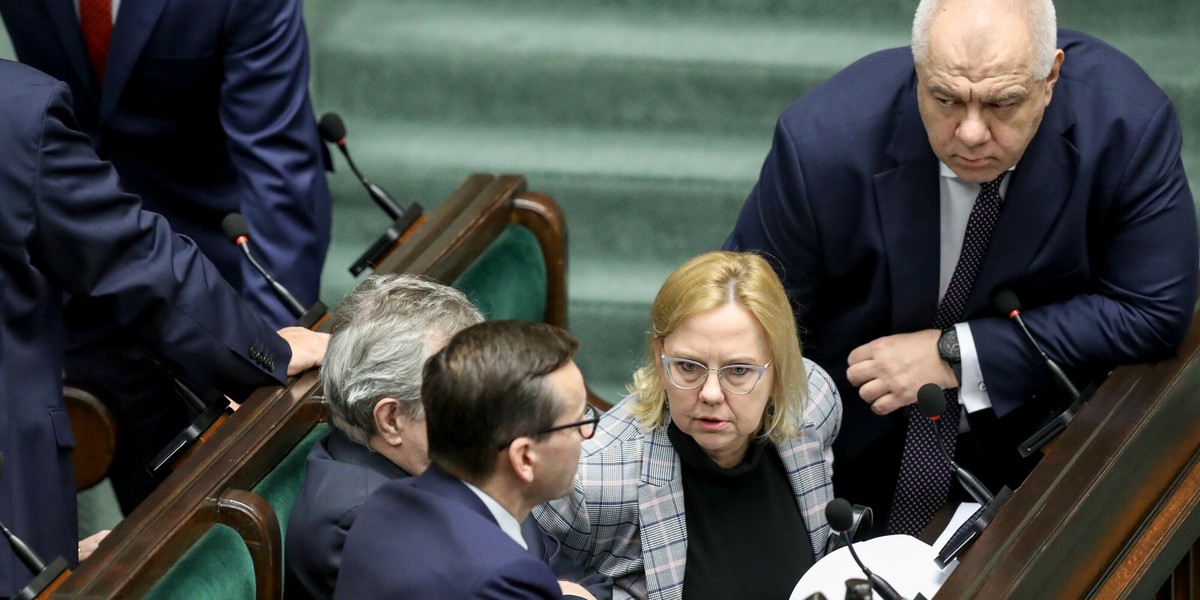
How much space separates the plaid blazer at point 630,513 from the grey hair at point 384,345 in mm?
270

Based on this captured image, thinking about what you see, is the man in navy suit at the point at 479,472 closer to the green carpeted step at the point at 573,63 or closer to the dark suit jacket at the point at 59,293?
the dark suit jacket at the point at 59,293

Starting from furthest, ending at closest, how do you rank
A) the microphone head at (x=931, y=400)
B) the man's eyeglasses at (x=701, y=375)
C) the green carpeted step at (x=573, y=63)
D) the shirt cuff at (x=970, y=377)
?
1. the green carpeted step at (x=573, y=63)
2. the shirt cuff at (x=970, y=377)
3. the man's eyeglasses at (x=701, y=375)
4. the microphone head at (x=931, y=400)

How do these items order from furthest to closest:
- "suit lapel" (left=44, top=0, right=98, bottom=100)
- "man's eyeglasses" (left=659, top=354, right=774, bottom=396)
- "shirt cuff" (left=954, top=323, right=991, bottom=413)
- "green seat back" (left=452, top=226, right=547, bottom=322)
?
1. "green seat back" (left=452, top=226, right=547, bottom=322)
2. "suit lapel" (left=44, top=0, right=98, bottom=100)
3. "shirt cuff" (left=954, top=323, right=991, bottom=413)
4. "man's eyeglasses" (left=659, top=354, right=774, bottom=396)

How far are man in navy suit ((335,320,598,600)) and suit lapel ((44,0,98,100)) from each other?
51.3 inches

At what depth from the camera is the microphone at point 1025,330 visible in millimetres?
2305

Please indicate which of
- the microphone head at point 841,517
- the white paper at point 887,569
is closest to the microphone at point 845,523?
the microphone head at point 841,517

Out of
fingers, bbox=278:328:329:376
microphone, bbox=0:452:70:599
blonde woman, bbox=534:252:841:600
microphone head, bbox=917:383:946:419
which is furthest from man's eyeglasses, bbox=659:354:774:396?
microphone, bbox=0:452:70:599

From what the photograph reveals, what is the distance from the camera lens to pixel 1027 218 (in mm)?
2293

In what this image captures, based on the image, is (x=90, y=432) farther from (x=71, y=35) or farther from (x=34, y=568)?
(x=34, y=568)

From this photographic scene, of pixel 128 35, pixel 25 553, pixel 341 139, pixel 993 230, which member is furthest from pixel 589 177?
pixel 25 553

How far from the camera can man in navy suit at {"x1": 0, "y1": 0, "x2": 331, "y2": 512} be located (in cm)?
267

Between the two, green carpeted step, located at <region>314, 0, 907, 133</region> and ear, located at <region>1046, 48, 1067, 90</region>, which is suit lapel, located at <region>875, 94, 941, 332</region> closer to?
ear, located at <region>1046, 48, 1067, 90</region>

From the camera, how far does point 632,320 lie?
3.85 m

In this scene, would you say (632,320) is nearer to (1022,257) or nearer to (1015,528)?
(1022,257)
